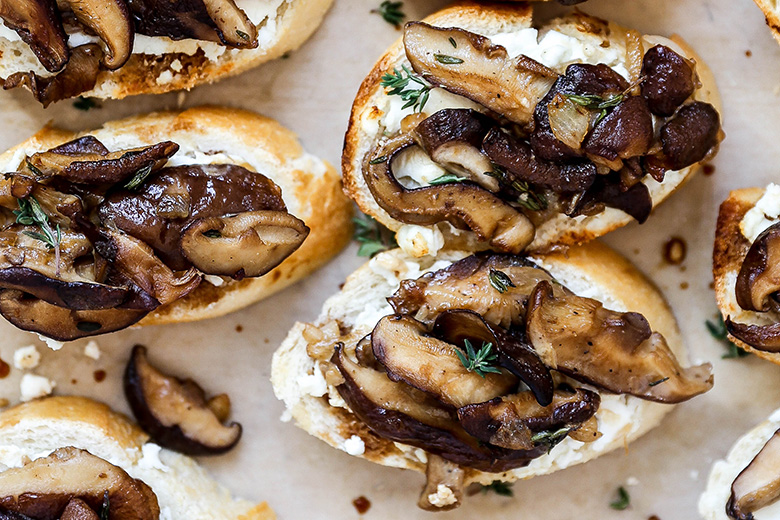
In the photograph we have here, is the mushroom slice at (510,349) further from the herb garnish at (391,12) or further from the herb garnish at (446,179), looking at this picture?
the herb garnish at (391,12)

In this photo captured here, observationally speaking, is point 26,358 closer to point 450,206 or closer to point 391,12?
point 450,206

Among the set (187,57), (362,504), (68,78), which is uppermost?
(187,57)

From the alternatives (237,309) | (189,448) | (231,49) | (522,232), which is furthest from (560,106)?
(189,448)

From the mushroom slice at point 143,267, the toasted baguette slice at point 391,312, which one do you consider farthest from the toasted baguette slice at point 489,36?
the mushroom slice at point 143,267

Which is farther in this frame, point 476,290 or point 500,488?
point 500,488

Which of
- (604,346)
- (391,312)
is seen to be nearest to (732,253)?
(604,346)

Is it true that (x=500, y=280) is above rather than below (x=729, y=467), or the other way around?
above
